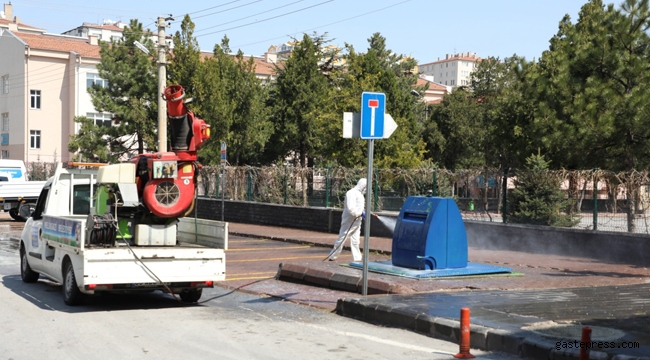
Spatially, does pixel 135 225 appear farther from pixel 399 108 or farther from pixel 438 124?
pixel 438 124

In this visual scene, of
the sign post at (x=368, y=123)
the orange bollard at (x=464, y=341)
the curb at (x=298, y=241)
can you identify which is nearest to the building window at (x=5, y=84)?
the curb at (x=298, y=241)

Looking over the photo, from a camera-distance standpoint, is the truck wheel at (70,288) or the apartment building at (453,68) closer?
the truck wheel at (70,288)

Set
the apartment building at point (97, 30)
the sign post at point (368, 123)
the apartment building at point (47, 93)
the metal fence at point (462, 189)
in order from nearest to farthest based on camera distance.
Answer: the sign post at point (368, 123)
the metal fence at point (462, 189)
the apartment building at point (47, 93)
the apartment building at point (97, 30)

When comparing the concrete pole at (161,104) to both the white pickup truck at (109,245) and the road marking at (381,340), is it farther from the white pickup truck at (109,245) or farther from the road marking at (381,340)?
the road marking at (381,340)

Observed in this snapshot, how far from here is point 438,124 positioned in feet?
184

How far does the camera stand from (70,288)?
11258mm

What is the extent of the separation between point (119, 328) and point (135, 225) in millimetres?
2795

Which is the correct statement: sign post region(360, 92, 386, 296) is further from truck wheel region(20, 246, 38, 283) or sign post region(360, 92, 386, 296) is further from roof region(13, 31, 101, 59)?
roof region(13, 31, 101, 59)

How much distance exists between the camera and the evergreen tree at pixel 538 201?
18.5 metres

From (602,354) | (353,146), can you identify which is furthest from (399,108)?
(602,354)

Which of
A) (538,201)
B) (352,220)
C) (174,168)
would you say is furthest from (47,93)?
(174,168)

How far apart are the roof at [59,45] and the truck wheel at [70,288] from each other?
51.7 m

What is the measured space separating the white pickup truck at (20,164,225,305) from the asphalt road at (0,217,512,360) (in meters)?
0.41

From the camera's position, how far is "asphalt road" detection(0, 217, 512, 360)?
8305 mm
